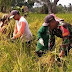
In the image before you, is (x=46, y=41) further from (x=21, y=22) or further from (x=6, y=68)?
(x=6, y=68)

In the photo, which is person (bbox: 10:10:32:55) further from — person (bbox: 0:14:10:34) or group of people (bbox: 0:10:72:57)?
person (bbox: 0:14:10:34)

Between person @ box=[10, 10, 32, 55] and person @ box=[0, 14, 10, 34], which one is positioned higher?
person @ box=[10, 10, 32, 55]

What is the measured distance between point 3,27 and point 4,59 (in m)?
1.89

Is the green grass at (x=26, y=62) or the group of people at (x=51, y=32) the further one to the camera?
the group of people at (x=51, y=32)

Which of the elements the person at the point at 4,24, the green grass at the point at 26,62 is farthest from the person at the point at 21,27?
the person at the point at 4,24

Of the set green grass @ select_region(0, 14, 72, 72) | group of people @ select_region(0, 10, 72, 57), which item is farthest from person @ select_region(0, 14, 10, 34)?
green grass @ select_region(0, 14, 72, 72)

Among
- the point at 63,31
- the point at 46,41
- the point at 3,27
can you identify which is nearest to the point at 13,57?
Answer: the point at 63,31

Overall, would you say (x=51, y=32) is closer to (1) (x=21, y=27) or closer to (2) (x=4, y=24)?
(1) (x=21, y=27)

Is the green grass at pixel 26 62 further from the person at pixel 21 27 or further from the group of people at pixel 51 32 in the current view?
the person at pixel 21 27

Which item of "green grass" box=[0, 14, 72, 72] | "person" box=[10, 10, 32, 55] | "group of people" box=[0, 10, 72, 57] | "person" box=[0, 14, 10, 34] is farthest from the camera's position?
"person" box=[0, 14, 10, 34]

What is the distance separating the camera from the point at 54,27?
10.1ft

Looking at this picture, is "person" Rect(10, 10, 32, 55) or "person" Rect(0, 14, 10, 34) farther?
"person" Rect(0, 14, 10, 34)

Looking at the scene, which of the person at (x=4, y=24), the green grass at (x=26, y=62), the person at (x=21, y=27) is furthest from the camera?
the person at (x=4, y=24)

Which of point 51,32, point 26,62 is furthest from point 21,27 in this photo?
point 26,62
